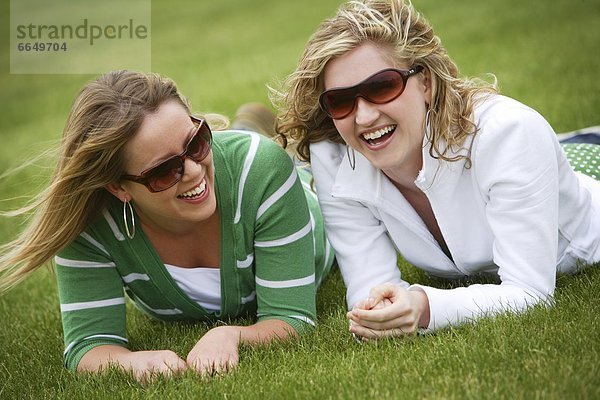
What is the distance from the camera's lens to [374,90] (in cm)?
346

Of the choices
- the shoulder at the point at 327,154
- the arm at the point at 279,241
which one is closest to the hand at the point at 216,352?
the arm at the point at 279,241

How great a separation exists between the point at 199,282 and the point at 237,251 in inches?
11.8

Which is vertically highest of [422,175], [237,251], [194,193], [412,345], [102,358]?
[422,175]

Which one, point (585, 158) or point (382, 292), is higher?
point (585, 158)

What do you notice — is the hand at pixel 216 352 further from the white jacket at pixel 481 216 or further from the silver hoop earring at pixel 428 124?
the silver hoop earring at pixel 428 124

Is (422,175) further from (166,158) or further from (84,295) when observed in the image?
(84,295)

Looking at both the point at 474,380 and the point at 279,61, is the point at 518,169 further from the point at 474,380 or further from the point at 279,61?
the point at 279,61

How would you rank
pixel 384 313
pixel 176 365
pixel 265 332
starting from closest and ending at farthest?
pixel 384 313, pixel 176 365, pixel 265 332

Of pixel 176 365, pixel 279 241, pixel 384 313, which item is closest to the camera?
pixel 384 313

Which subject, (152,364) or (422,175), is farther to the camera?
(422,175)

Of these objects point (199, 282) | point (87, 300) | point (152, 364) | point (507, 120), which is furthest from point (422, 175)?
point (87, 300)

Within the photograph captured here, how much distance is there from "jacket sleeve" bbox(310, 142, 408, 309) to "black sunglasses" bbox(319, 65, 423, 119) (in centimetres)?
49

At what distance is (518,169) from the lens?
11.2 feet

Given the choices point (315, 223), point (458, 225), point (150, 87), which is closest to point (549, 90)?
point (315, 223)
